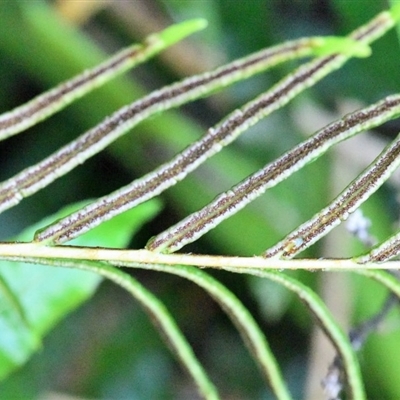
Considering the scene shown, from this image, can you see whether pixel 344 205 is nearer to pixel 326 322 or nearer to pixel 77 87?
pixel 326 322

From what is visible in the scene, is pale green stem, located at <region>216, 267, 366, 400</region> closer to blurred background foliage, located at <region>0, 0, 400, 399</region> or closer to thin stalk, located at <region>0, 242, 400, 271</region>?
thin stalk, located at <region>0, 242, 400, 271</region>

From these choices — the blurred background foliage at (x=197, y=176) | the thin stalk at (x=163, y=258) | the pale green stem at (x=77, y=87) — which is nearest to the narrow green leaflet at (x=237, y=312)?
the thin stalk at (x=163, y=258)

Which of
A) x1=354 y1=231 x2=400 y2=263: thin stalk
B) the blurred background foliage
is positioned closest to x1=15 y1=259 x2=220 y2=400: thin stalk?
x1=354 y1=231 x2=400 y2=263: thin stalk

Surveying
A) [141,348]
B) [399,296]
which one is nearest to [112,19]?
[141,348]

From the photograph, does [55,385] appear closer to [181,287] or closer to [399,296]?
[181,287]

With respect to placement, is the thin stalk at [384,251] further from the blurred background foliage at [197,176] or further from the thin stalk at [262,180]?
the blurred background foliage at [197,176]

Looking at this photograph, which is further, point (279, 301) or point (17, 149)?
point (17, 149)
